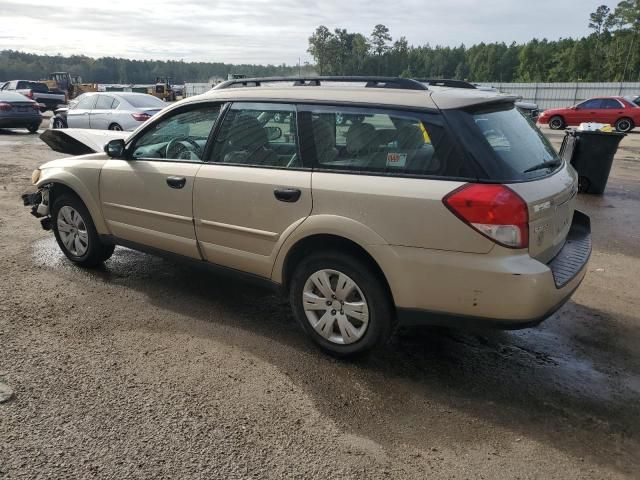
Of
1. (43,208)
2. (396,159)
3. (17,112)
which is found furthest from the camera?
(17,112)

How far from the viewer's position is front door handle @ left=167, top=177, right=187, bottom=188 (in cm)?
401

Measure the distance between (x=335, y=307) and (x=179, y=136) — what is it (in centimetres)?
203

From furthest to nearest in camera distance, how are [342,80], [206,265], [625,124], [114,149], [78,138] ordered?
[625,124], [78,138], [114,149], [206,265], [342,80]

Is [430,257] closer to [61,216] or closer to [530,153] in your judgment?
[530,153]

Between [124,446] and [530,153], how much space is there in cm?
291

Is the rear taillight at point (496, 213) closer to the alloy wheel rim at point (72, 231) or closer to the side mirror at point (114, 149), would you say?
the side mirror at point (114, 149)

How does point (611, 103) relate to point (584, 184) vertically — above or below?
above

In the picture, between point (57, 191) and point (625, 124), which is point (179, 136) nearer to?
point (57, 191)

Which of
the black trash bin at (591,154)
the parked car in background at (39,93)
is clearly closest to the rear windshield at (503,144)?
the black trash bin at (591,154)

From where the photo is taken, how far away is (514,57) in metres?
107

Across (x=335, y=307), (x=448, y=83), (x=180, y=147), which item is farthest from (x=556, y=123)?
(x=335, y=307)

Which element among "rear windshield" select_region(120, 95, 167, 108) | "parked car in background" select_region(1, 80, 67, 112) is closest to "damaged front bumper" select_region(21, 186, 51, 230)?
"rear windshield" select_region(120, 95, 167, 108)

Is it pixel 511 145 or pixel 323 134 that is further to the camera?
pixel 323 134

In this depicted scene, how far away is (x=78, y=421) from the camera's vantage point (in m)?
2.85
